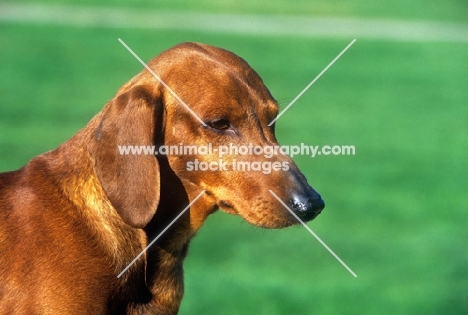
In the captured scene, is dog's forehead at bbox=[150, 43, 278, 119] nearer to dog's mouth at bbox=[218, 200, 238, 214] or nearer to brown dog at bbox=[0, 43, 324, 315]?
brown dog at bbox=[0, 43, 324, 315]

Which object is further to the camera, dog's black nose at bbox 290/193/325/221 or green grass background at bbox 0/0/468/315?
green grass background at bbox 0/0/468/315

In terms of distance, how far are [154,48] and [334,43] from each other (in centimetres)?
527

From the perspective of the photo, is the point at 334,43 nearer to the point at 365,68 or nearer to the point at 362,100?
the point at 365,68

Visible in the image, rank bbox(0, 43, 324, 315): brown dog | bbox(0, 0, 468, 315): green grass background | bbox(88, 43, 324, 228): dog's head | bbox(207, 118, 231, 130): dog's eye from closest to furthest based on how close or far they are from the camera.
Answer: bbox(0, 43, 324, 315): brown dog → bbox(88, 43, 324, 228): dog's head → bbox(207, 118, 231, 130): dog's eye → bbox(0, 0, 468, 315): green grass background

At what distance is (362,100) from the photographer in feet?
72.5

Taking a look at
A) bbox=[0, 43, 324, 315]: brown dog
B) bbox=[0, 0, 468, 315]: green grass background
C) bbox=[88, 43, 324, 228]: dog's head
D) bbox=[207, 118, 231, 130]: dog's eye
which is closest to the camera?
bbox=[0, 43, 324, 315]: brown dog

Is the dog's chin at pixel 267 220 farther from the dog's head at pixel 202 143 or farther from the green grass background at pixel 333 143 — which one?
the green grass background at pixel 333 143

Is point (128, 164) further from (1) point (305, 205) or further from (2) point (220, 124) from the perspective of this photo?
(1) point (305, 205)

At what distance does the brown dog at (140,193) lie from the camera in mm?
5078

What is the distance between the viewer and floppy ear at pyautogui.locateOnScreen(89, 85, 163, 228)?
5.17 metres

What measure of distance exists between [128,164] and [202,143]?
16.6 inches

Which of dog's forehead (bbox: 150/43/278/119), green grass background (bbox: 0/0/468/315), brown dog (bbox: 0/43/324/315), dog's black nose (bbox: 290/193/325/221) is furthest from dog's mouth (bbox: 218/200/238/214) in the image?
green grass background (bbox: 0/0/468/315)

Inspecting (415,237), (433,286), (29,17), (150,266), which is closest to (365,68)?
(29,17)

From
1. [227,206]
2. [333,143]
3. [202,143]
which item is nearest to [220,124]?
[202,143]
